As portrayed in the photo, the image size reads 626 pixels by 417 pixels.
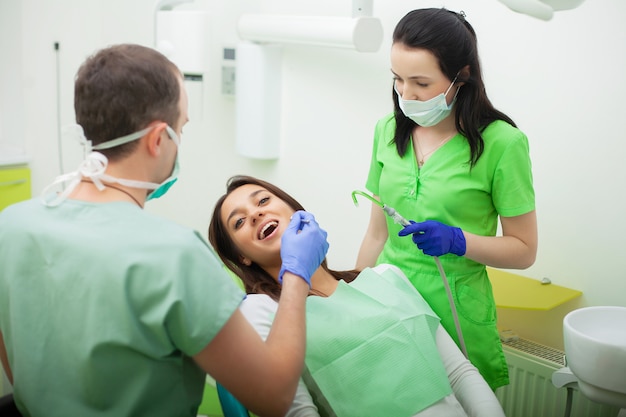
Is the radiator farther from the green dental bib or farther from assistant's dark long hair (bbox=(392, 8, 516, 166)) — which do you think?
assistant's dark long hair (bbox=(392, 8, 516, 166))

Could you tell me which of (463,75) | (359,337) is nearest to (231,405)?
(359,337)

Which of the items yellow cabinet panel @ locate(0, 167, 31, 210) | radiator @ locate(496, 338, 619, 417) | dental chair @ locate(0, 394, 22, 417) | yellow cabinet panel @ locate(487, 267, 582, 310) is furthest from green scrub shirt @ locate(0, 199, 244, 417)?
yellow cabinet panel @ locate(0, 167, 31, 210)

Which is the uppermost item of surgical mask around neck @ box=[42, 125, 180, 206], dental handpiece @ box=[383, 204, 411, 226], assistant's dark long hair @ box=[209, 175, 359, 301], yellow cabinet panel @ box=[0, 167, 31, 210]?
surgical mask around neck @ box=[42, 125, 180, 206]

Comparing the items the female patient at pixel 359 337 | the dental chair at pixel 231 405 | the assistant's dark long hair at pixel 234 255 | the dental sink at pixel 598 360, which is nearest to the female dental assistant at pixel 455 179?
the female patient at pixel 359 337

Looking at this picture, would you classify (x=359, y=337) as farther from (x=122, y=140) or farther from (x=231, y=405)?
(x=122, y=140)

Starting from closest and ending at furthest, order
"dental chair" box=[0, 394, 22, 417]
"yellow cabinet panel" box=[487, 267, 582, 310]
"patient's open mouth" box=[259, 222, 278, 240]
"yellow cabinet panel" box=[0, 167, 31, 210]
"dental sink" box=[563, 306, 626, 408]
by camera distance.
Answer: "dental chair" box=[0, 394, 22, 417] → "dental sink" box=[563, 306, 626, 408] → "patient's open mouth" box=[259, 222, 278, 240] → "yellow cabinet panel" box=[487, 267, 582, 310] → "yellow cabinet panel" box=[0, 167, 31, 210]

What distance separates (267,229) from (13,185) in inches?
74.4

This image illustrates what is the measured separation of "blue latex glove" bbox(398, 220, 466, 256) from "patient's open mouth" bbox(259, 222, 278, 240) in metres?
0.30

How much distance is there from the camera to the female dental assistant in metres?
1.57

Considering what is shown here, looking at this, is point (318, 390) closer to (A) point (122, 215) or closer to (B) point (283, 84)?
(A) point (122, 215)

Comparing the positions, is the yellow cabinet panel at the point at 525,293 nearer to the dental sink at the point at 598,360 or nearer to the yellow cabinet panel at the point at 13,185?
the dental sink at the point at 598,360

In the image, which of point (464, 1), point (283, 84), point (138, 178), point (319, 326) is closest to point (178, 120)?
point (138, 178)

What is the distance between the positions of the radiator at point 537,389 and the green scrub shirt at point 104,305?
50.7 inches

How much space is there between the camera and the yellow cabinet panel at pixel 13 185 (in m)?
3.02
